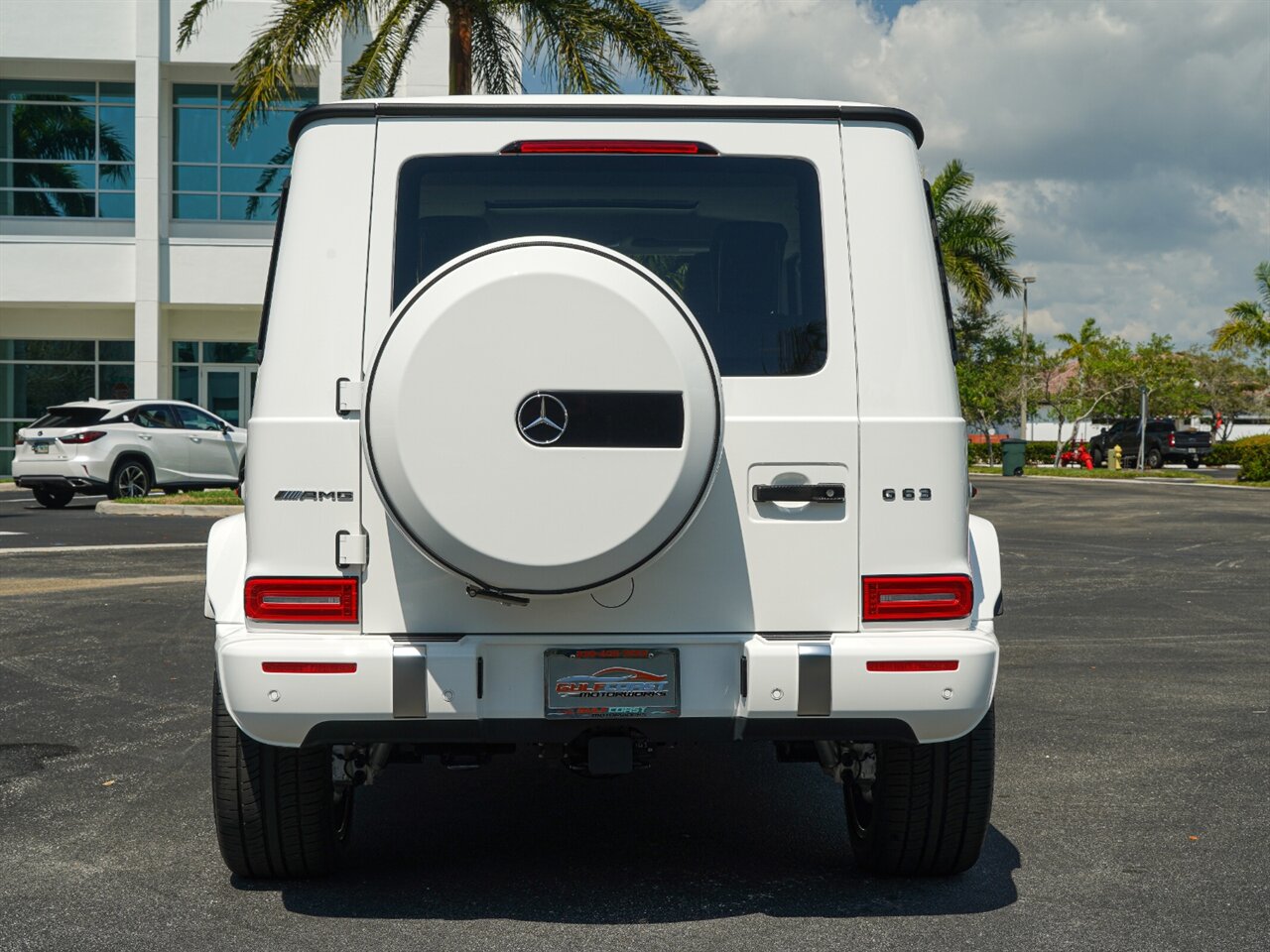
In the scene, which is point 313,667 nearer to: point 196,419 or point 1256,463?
point 196,419

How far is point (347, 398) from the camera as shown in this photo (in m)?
3.88

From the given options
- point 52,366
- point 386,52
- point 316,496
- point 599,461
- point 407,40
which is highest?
point 407,40

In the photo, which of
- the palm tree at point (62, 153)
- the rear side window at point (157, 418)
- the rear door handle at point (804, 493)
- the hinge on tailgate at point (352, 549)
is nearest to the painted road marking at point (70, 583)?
the hinge on tailgate at point (352, 549)

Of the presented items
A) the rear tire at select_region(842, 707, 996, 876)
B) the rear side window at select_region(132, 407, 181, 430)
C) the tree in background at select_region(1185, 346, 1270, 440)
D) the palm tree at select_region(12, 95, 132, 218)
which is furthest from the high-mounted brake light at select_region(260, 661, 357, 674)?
the tree in background at select_region(1185, 346, 1270, 440)

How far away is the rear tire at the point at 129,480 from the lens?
70.5 feet

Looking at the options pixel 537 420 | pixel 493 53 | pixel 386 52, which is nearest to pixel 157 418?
pixel 386 52

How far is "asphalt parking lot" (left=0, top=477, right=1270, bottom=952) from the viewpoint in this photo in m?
4.02

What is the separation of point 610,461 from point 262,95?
17270 mm

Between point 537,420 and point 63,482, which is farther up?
point 537,420

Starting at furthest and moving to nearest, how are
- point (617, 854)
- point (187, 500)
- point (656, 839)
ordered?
1. point (187, 500)
2. point (656, 839)
3. point (617, 854)

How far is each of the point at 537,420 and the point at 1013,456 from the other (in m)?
39.6

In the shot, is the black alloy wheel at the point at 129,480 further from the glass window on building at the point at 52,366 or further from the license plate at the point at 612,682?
the license plate at the point at 612,682

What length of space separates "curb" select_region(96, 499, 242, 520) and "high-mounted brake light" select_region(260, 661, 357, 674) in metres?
16.3

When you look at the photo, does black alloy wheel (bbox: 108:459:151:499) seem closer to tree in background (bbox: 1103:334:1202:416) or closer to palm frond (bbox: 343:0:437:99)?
palm frond (bbox: 343:0:437:99)
